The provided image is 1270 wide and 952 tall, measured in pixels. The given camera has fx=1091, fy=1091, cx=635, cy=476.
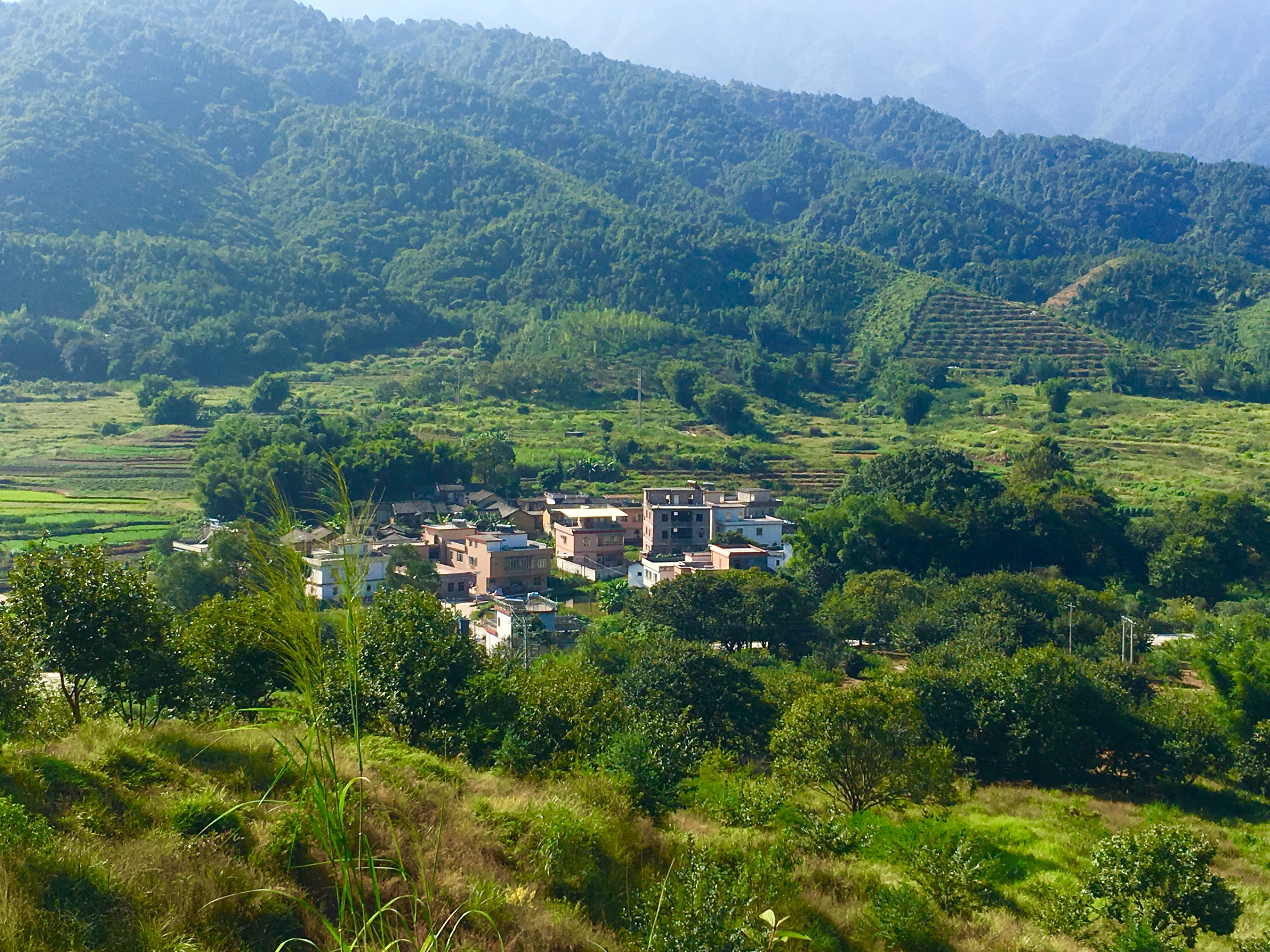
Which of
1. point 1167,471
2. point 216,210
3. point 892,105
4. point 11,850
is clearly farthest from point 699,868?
point 892,105

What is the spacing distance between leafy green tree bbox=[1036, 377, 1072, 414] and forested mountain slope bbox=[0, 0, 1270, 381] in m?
20.7

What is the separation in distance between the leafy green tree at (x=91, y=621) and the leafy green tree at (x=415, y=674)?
1882mm

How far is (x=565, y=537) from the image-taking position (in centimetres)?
3322

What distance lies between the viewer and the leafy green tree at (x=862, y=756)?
13.0 metres

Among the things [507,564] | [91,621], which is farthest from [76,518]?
[91,621]

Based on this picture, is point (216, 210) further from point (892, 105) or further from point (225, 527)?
point (892, 105)

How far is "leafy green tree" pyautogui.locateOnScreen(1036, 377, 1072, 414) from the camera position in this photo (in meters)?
54.6

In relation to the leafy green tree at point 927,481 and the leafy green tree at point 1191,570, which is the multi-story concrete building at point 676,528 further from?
the leafy green tree at point 1191,570

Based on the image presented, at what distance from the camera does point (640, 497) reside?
39781 millimetres

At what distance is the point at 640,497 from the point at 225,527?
15.1 metres

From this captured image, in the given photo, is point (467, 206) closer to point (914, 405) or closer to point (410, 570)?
point (914, 405)

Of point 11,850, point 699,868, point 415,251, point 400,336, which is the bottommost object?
point 699,868

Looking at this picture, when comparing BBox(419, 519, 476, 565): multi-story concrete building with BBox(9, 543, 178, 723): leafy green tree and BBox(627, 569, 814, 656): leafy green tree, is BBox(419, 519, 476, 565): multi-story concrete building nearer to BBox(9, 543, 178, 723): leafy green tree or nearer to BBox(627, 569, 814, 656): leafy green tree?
BBox(627, 569, 814, 656): leafy green tree

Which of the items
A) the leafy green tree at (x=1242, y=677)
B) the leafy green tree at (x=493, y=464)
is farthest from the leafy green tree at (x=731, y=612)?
the leafy green tree at (x=493, y=464)
